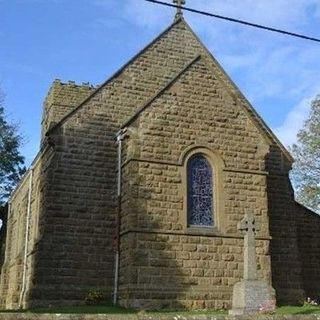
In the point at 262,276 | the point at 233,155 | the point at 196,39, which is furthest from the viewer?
the point at 196,39

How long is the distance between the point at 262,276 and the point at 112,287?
15.5 ft

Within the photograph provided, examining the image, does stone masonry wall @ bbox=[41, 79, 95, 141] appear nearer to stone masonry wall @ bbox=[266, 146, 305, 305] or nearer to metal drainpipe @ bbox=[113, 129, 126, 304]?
metal drainpipe @ bbox=[113, 129, 126, 304]

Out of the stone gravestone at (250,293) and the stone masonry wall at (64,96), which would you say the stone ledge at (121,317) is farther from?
the stone masonry wall at (64,96)

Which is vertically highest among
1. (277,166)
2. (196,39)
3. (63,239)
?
(196,39)

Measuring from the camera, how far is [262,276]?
1681cm

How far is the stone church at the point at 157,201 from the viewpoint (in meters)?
16.2

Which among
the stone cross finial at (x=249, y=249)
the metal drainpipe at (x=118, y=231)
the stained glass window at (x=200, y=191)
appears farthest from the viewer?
the stained glass window at (x=200, y=191)

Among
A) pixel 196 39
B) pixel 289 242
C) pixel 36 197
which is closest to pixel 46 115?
pixel 36 197

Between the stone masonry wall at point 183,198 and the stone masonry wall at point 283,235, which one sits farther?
the stone masonry wall at point 283,235

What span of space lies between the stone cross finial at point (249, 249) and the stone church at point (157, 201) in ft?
7.85

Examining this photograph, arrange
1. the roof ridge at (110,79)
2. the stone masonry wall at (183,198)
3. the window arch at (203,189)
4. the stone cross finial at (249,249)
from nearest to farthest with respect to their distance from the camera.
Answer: the stone cross finial at (249,249)
the stone masonry wall at (183,198)
the window arch at (203,189)
the roof ridge at (110,79)

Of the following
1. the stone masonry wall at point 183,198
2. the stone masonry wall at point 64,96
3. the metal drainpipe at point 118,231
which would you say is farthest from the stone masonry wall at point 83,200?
the stone masonry wall at point 64,96

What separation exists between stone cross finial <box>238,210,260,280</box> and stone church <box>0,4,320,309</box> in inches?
94.2

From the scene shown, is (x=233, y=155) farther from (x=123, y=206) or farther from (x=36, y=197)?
(x=36, y=197)
